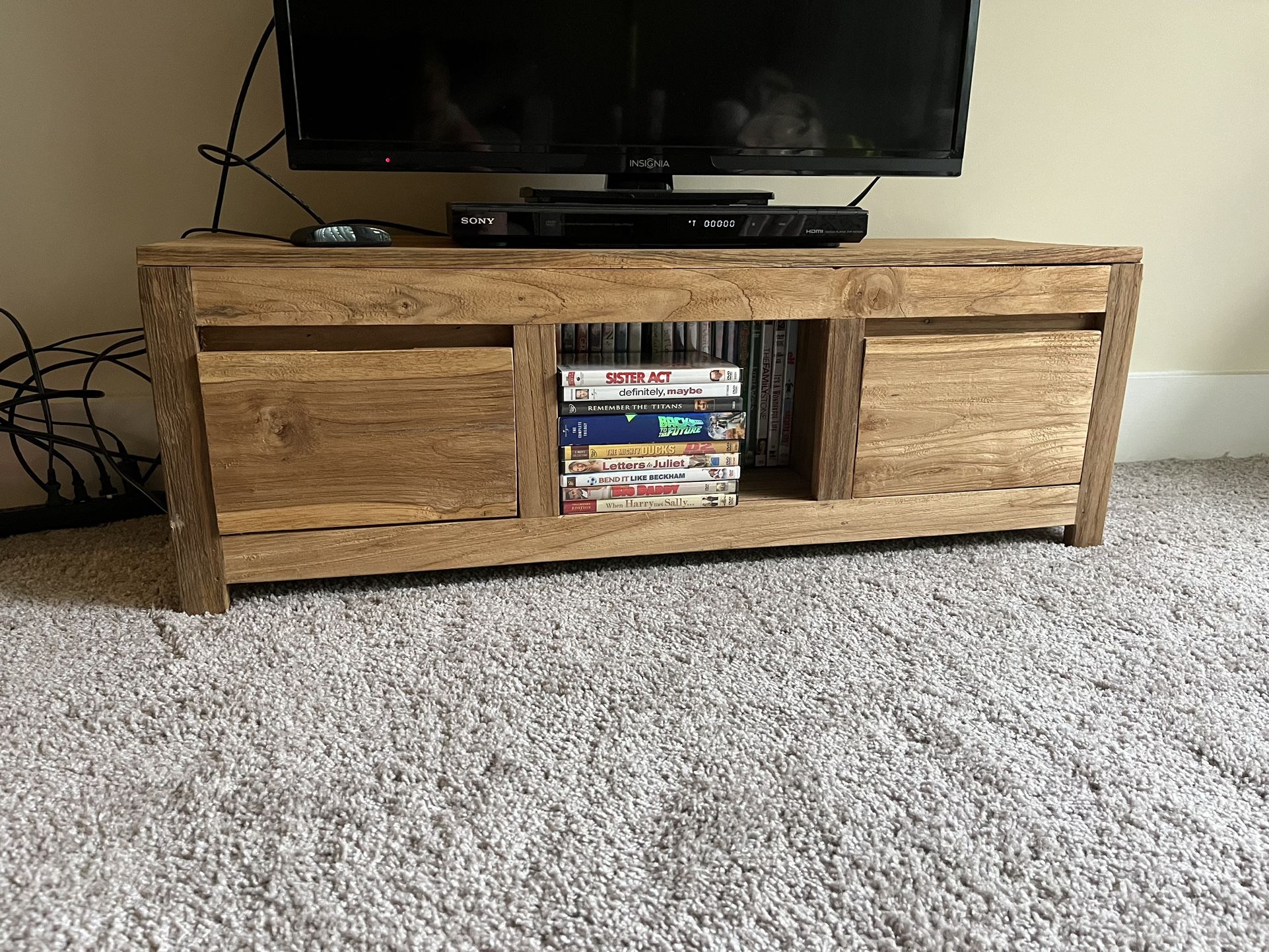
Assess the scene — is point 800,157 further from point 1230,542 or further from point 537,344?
point 1230,542

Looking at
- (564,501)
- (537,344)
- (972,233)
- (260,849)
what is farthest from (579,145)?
(260,849)

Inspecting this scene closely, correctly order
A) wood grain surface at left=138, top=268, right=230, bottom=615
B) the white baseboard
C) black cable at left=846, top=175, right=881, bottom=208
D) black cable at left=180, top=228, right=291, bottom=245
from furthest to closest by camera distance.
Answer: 1. the white baseboard
2. black cable at left=846, top=175, right=881, bottom=208
3. black cable at left=180, top=228, right=291, bottom=245
4. wood grain surface at left=138, top=268, right=230, bottom=615

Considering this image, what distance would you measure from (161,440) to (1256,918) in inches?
42.2

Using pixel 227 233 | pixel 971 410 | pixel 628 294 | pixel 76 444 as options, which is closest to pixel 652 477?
pixel 628 294

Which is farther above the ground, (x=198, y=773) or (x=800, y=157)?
(x=800, y=157)

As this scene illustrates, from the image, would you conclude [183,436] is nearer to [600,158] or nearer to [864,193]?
[600,158]

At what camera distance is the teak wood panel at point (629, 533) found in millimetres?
1036

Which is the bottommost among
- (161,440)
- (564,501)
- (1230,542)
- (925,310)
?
(1230,542)

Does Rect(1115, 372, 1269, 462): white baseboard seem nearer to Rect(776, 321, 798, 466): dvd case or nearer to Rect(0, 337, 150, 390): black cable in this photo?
Rect(776, 321, 798, 466): dvd case

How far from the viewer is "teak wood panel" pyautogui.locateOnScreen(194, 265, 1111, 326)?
95cm

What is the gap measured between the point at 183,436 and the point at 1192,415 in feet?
5.65

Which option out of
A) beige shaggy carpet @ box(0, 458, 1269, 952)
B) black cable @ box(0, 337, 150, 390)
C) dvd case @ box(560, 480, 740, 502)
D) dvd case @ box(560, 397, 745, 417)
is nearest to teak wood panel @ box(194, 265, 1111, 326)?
dvd case @ box(560, 397, 745, 417)

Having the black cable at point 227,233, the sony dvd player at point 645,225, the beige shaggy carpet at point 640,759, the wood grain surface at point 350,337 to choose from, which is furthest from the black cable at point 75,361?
the sony dvd player at point 645,225

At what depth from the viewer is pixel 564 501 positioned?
110 cm
